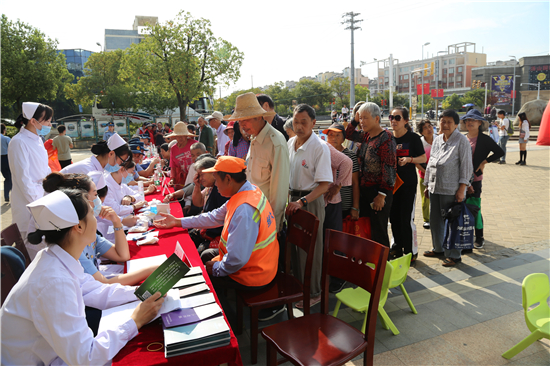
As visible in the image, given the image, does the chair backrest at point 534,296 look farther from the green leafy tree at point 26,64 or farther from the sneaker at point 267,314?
the green leafy tree at point 26,64

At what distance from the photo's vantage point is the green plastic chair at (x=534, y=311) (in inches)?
90.9

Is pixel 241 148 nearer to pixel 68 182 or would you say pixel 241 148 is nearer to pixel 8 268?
pixel 68 182

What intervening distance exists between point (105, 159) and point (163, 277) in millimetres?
2703

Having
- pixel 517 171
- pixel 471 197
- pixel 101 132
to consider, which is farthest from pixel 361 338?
pixel 101 132

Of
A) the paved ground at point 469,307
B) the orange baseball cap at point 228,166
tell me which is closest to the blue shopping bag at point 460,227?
the paved ground at point 469,307

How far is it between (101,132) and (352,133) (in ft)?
70.3

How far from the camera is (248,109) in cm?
321

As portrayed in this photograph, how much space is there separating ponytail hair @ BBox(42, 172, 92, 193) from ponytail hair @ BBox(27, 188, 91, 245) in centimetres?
85

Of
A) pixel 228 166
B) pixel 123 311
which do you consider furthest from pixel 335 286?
pixel 123 311

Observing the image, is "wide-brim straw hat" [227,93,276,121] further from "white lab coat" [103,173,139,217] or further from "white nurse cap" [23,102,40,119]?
"white nurse cap" [23,102,40,119]

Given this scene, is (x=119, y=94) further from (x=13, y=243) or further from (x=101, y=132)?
(x=13, y=243)

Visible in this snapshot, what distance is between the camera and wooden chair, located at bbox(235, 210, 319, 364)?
A: 2.38m

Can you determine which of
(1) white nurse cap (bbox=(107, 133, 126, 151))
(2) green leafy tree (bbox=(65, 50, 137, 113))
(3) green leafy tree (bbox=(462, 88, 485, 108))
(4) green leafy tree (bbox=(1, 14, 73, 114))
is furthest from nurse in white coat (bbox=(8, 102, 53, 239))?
(3) green leafy tree (bbox=(462, 88, 485, 108))

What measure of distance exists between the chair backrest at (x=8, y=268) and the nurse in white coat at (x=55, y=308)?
607 mm
